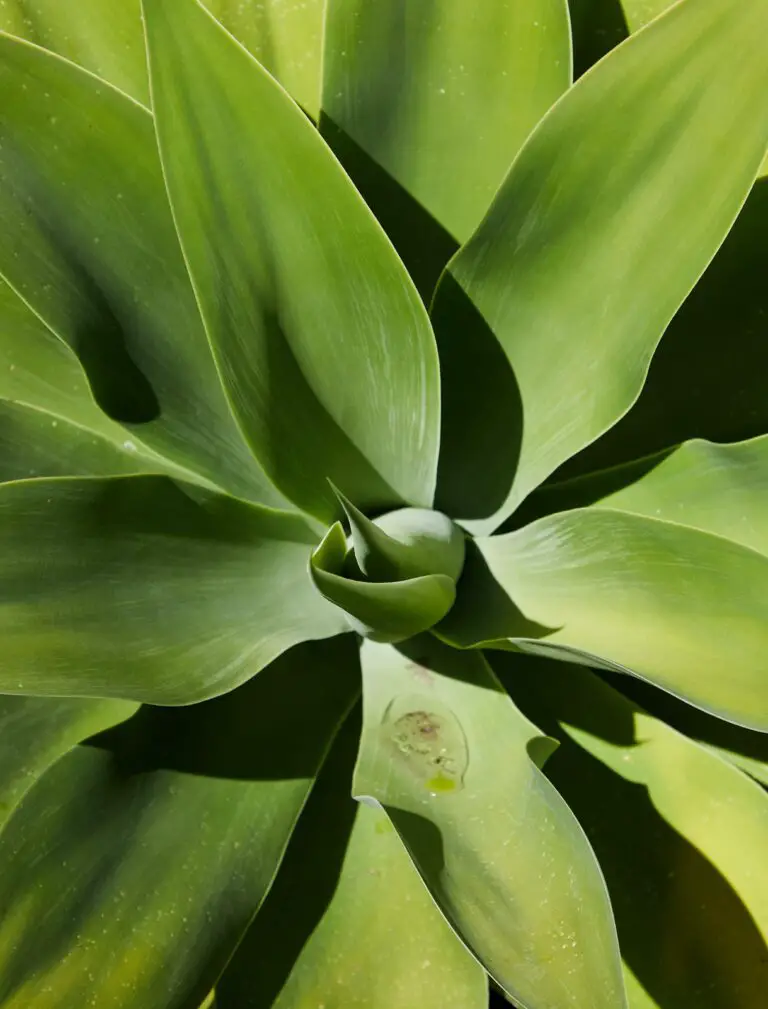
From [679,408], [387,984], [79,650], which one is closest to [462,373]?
[679,408]

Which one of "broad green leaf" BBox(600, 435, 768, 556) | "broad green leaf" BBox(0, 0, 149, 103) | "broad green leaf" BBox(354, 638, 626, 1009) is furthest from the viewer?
"broad green leaf" BBox(0, 0, 149, 103)

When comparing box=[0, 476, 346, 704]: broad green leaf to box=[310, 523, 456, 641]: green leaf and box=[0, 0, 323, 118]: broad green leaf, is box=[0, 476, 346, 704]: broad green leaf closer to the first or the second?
box=[310, 523, 456, 641]: green leaf

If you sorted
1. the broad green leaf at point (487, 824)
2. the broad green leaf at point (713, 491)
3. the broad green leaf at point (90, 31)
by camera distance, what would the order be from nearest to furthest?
the broad green leaf at point (487, 824), the broad green leaf at point (713, 491), the broad green leaf at point (90, 31)

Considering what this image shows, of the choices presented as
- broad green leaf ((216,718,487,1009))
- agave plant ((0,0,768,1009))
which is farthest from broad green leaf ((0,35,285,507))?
broad green leaf ((216,718,487,1009))

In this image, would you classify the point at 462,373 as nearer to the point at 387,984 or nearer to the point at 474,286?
the point at 474,286

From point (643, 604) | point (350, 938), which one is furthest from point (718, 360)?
point (350, 938)

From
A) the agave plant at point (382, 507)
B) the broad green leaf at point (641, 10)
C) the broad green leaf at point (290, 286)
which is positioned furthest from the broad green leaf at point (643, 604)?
the broad green leaf at point (641, 10)

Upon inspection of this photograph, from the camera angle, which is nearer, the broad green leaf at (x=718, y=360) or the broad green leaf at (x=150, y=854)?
the broad green leaf at (x=150, y=854)

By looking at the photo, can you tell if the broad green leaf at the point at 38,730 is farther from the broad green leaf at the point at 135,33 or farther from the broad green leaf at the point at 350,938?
the broad green leaf at the point at 135,33
